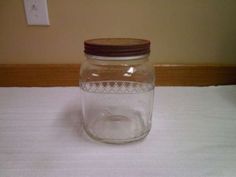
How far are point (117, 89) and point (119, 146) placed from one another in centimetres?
24

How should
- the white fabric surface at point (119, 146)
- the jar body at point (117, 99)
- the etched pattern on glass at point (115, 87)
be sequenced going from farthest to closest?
1. the etched pattern on glass at point (115, 87)
2. the jar body at point (117, 99)
3. the white fabric surface at point (119, 146)

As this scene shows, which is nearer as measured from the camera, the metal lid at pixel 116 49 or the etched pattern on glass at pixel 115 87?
the metal lid at pixel 116 49

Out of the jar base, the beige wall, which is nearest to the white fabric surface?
the jar base

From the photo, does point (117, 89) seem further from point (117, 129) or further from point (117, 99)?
point (117, 129)

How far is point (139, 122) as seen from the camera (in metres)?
0.54

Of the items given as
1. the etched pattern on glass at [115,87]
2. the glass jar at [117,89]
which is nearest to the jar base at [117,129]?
the glass jar at [117,89]

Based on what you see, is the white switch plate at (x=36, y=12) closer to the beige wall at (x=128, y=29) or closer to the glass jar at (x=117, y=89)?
the beige wall at (x=128, y=29)

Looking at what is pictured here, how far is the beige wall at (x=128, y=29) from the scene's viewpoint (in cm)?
65

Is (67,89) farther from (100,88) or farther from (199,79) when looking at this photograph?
(199,79)

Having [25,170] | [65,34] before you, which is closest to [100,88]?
[65,34]

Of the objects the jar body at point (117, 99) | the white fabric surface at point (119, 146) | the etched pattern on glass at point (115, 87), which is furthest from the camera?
the etched pattern on glass at point (115, 87)

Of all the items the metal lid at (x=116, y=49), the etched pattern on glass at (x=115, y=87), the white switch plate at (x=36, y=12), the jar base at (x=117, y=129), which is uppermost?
the white switch plate at (x=36, y=12)

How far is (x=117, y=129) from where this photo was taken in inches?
19.7

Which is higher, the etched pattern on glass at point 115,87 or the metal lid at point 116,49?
the metal lid at point 116,49
